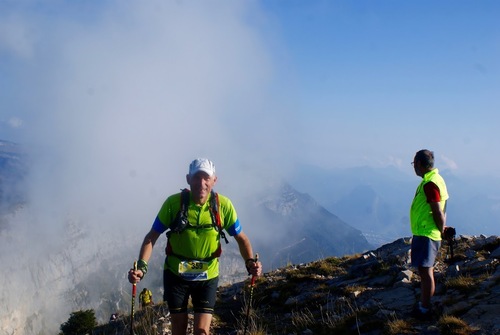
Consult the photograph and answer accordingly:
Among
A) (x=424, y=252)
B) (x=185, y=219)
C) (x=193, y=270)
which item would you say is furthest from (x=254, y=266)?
(x=424, y=252)

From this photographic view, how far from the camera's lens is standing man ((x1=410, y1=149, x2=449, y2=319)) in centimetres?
788

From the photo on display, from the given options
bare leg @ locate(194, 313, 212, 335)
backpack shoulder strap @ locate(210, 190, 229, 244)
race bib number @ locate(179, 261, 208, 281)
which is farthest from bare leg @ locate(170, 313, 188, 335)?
backpack shoulder strap @ locate(210, 190, 229, 244)

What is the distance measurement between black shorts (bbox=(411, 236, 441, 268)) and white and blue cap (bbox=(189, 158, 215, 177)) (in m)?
4.74

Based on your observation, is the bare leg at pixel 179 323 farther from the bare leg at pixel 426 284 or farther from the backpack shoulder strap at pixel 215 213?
the bare leg at pixel 426 284

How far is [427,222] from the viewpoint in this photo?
808 centimetres

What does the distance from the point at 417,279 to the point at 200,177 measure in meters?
7.99

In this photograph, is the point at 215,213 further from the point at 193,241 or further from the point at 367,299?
the point at 367,299

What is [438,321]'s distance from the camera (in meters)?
7.59

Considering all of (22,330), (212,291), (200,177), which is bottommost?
(212,291)

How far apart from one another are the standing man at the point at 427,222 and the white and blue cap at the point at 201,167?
Answer: 177 inches

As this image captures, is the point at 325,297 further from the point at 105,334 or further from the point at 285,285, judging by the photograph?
the point at 105,334

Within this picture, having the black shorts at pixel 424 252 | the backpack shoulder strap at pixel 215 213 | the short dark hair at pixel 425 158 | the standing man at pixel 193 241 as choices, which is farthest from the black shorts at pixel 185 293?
the short dark hair at pixel 425 158

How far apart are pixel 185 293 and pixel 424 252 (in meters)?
4.97

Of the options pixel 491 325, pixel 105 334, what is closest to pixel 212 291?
pixel 491 325
